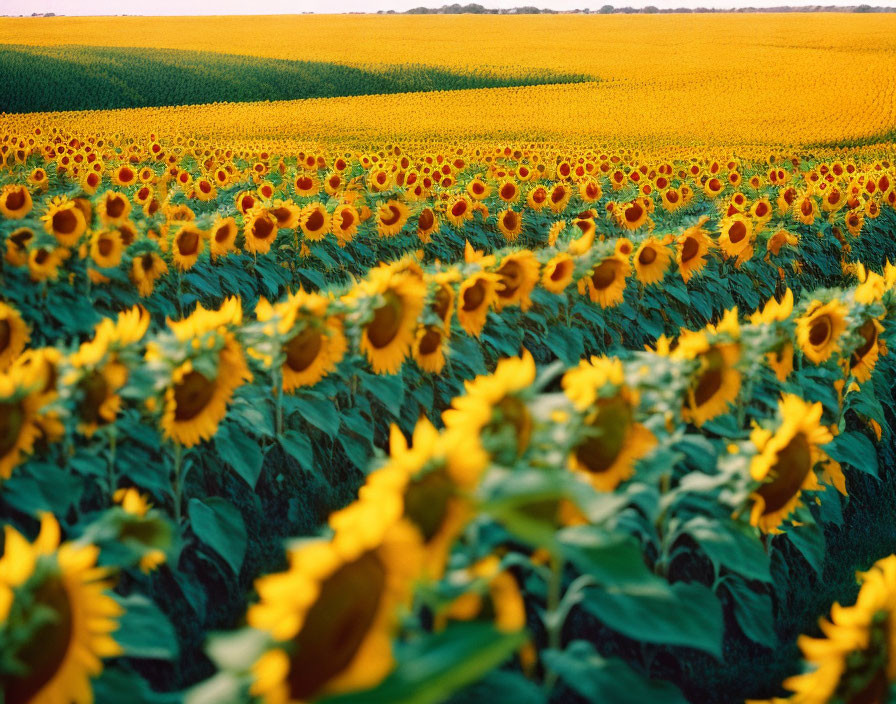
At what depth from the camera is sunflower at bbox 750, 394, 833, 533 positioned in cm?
192

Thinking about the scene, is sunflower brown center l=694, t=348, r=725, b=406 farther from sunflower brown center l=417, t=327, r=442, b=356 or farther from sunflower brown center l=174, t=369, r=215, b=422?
sunflower brown center l=174, t=369, r=215, b=422

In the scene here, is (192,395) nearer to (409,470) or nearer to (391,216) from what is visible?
(409,470)

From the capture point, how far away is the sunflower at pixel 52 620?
1113 mm

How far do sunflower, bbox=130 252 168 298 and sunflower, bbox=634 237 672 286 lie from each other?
2.60 m

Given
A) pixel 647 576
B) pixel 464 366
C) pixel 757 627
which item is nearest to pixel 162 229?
pixel 464 366

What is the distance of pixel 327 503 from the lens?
3482 millimetres

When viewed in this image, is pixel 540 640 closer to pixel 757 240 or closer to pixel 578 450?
pixel 578 450

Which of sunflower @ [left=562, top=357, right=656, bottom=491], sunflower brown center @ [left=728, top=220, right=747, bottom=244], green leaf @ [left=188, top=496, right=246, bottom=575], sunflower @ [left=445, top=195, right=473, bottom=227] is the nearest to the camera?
sunflower @ [left=562, top=357, right=656, bottom=491]

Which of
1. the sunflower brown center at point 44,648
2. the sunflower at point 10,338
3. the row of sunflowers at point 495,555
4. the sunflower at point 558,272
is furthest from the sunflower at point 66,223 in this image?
the sunflower brown center at point 44,648

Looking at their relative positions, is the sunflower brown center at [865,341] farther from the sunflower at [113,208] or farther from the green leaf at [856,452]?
the sunflower at [113,208]

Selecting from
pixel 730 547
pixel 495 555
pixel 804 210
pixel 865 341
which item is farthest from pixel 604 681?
pixel 804 210

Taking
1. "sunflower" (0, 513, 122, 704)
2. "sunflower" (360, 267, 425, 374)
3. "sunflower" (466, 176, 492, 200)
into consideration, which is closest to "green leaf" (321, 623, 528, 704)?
"sunflower" (0, 513, 122, 704)

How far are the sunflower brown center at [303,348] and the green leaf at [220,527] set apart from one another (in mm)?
506

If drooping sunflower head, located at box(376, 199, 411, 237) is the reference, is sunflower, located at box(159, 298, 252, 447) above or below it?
below
